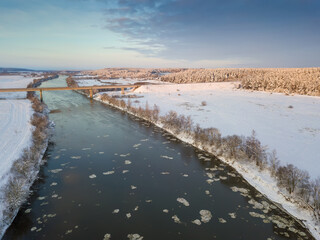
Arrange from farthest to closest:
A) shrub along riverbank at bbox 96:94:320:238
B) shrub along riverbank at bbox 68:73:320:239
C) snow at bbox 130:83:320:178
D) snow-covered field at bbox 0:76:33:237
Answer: snow at bbox 130:83:320:178
snow-covered field at bbox 0:76:33:237
shrub along riverbank at bbox 96:94:320:238
shrub along riverbank at bbox 68:73:320:239

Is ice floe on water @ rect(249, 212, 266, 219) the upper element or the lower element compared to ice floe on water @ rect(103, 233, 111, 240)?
upper

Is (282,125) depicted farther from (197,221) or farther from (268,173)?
(197,221)

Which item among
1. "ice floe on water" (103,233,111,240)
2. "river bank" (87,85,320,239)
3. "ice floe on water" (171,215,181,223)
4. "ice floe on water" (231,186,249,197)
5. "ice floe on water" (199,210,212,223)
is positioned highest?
"river bank" (87,85,320,239)

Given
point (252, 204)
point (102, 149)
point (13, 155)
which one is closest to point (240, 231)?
point (252, 204)

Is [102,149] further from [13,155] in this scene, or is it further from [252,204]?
[252,204]

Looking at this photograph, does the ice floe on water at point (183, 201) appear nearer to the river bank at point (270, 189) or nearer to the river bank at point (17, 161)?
the river bank at point (270, 189)

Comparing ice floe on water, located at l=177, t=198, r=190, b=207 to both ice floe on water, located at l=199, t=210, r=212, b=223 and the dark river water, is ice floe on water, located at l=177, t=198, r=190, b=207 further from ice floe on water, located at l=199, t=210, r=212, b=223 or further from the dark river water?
ice floe on water, located at l=199, t=210, r=212, b=223

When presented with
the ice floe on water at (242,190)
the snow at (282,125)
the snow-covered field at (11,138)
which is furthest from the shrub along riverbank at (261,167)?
the snow-covered field at (11,138)

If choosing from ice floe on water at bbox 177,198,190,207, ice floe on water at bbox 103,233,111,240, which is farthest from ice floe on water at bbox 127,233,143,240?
ice floe on water at bbox 177,198,190,207

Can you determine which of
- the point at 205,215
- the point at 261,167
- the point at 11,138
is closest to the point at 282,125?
the point at 261,167
